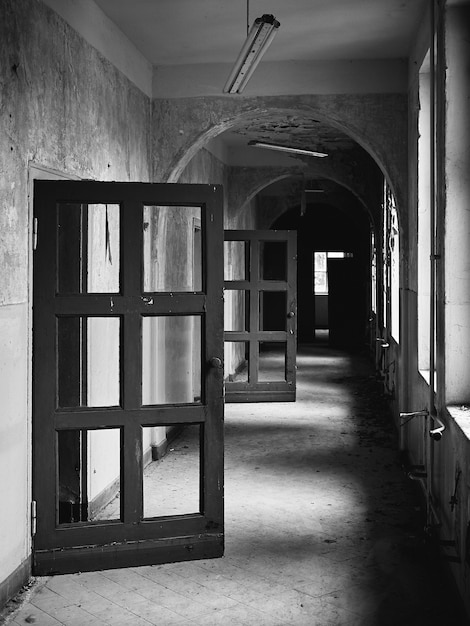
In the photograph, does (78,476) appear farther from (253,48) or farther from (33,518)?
(253,48)

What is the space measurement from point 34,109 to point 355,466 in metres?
3.89

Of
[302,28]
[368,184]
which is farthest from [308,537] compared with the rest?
[368,184]

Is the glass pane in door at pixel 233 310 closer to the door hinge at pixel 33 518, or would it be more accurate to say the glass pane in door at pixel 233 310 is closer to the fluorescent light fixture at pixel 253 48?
the fluorescent light fixture at pixel 253 48

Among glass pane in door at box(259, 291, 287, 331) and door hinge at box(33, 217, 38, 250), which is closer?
door hinge at box(33, 217, 38, 250)

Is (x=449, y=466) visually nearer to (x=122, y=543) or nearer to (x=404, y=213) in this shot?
(x=122, y=543)

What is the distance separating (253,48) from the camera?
4340mm

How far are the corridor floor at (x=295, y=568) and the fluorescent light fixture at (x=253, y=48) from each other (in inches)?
115

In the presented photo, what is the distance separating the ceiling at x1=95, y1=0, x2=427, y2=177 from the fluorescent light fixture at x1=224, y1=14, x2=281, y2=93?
43cm

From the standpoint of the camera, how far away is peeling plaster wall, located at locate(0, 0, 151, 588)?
3473 millimetres

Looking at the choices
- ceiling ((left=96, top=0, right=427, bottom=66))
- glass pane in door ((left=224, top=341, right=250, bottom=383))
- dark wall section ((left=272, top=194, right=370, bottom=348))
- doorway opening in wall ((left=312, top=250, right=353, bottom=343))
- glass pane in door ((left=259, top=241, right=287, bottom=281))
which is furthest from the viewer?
doorway opening in wall ((left=312, top=250, right=353, bottom=343))

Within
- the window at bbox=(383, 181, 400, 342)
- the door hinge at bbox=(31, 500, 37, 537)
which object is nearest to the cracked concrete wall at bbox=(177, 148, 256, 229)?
the window at bbox=(383, 181, 400, 342)

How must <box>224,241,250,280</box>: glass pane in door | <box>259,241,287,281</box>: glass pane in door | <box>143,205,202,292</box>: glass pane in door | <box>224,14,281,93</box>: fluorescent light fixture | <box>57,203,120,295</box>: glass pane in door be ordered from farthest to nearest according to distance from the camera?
<box>259,241,287,281</box>: glass pane in door < <box>224,241,250,280</box>: glass pane in door < <box>143,205,202,292</box>: glass pane in door < <box>57,203,120,295</box>: glass pane in door < <box>224,14,281,93</box>: fluorescent light fixture

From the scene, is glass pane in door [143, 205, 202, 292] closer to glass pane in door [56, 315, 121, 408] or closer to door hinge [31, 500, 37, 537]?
glass pane in door [56, 315, 121, 408]

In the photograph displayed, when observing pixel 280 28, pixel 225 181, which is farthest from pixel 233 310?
pixel 280 28
